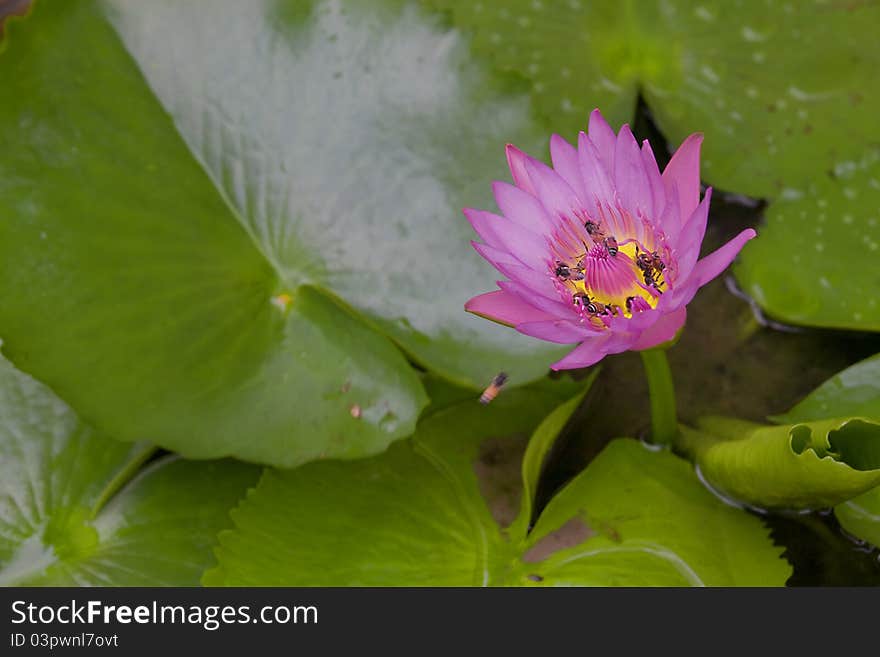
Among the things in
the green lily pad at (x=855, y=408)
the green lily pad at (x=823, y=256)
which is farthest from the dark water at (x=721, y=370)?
the green lily pad at (x=855, y=408)

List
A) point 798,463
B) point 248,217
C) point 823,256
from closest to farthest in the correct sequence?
point 798,463, point 248,217, point 823,256

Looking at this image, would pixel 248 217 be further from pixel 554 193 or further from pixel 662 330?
pixel 662 330

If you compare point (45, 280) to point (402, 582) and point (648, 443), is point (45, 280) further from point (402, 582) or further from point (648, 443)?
point (648, 443)

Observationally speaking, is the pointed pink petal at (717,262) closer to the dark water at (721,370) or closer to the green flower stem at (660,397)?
the green flower stem at (660,397)

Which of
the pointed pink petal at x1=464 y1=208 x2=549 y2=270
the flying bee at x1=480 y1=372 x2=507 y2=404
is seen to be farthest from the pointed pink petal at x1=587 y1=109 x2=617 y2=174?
the flying bee at x1=480 y1=372 x2=507 y2=404

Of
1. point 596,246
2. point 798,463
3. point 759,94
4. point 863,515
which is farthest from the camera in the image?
point 759,94

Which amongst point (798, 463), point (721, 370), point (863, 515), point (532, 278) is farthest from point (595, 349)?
point (721, 370)
